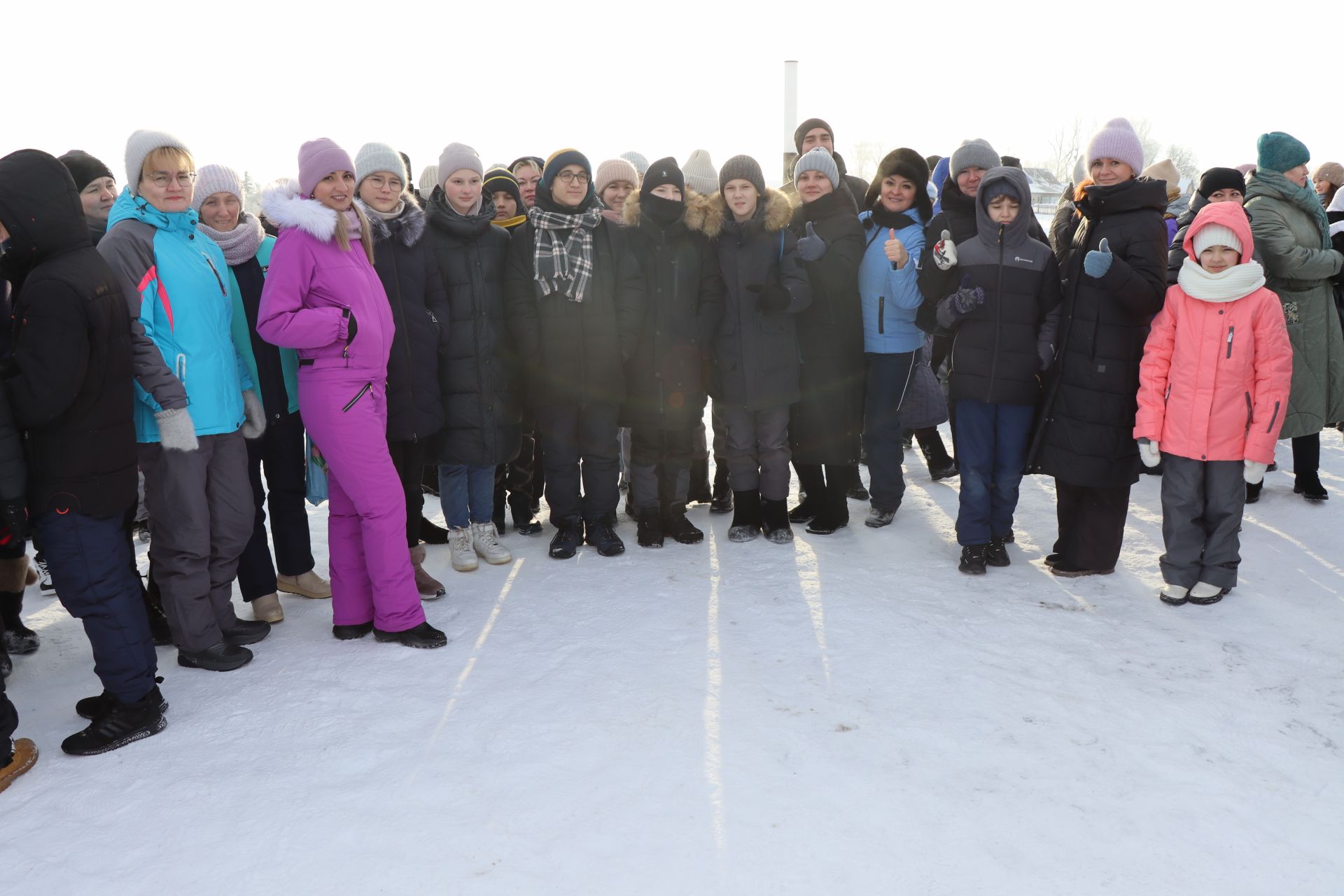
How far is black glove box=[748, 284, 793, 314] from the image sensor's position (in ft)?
15.2

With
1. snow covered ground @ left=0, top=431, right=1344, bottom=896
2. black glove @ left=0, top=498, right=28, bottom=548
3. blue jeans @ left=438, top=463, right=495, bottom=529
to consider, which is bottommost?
snow covered ground @ left=0, top=431, right=1344, bottom=896

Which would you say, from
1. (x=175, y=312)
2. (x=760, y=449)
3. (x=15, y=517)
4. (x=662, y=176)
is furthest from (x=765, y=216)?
(x=15, y=517)

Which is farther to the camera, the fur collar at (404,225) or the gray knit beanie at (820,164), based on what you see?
the gray knit beanie at (820,164)

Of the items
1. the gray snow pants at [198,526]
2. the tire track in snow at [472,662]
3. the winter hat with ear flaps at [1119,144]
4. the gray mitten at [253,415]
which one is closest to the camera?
the tire track in snow at [472,662]

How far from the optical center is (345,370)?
3.55 metres

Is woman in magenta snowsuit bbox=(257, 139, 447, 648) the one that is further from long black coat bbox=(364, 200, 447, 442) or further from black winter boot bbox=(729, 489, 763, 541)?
black winter boot bbox=(729, 489, 763, 541)

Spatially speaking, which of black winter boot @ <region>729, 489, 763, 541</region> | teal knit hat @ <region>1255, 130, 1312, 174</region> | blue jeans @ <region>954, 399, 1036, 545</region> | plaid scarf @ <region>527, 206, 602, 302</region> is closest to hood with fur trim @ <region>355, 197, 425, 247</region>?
plaid scarf @ <region>527, 206, 602, 302</region>

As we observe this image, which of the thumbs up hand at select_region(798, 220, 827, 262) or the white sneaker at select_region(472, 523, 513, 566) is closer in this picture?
the thumbs up hand at select_region(798, 220, 827, 262)

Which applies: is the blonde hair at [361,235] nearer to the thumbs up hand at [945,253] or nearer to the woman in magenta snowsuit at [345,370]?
the woman in magenta snowsuit at [345,370]

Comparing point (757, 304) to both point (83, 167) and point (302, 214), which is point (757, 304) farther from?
point (83, 167)

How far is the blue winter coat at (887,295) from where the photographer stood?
478 cm

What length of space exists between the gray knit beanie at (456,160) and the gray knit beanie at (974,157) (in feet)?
8.44

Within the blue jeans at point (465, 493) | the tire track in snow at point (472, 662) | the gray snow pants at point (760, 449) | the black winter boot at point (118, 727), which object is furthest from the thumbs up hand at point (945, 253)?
the black winter boot at point (118, 727)

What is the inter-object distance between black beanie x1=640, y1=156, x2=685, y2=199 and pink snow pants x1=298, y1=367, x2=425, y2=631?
1.76m
